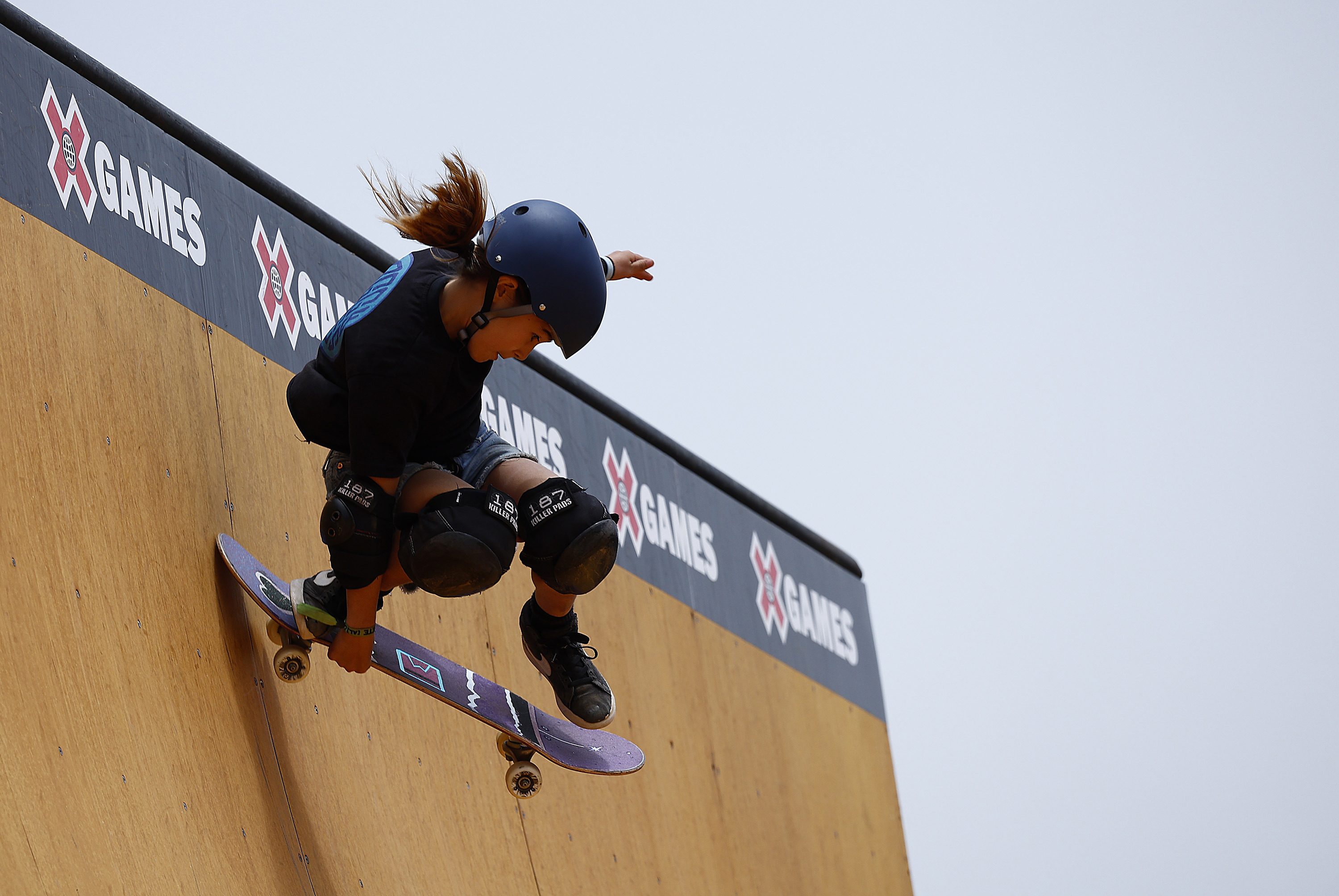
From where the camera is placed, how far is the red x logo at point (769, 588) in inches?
268

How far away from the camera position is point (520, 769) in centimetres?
352

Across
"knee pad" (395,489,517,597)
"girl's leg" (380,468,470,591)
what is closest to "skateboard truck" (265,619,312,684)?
"girl's leg" (380,468,470,591)

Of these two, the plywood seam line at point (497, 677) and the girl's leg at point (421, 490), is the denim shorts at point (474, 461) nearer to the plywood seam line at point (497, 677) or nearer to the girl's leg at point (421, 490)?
the girl's leg at point (421, 490)

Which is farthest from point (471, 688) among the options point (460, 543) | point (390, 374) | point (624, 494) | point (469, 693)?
point (624, 494)

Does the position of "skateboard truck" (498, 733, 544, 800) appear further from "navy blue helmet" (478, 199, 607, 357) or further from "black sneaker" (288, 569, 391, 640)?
"navy blue helmet" (478, 199, 607, 357)

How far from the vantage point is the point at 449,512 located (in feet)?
9.59

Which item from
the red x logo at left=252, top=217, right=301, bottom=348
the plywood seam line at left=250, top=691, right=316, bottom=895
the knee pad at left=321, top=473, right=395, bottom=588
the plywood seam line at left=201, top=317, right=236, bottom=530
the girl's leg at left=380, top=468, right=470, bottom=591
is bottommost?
the plywood seam line at left=250, top=691, right=316, bottom=895

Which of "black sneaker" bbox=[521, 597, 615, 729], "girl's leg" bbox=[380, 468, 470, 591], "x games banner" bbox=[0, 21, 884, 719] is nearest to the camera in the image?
"girl's leg" bbox=[380, 468, 470, 591]

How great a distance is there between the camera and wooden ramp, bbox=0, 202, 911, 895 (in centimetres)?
262

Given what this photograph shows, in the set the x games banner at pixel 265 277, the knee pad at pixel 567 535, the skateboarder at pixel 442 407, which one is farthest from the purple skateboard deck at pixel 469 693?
the x games banner at pixel 265 277

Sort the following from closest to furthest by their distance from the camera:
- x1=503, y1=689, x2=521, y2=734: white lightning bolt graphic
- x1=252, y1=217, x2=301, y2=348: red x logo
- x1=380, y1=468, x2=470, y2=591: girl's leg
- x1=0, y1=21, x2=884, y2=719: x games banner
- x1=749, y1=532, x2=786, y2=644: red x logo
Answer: x1=380, y1=468, x2=470, y2=591: girl's leg < x1=0, y1=21, x2=884, y2=719: x games banner < x1=503, y1=689, x2=521, y2=734: white lightning bolt graphic < x1=252, y1=217, x2=301, y2=348: red x logo < x1=749, y1=532, x2=786, y2=644: red x logo

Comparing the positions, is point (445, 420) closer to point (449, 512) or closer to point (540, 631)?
point (449, 512)

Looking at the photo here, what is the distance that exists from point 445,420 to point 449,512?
317 mm

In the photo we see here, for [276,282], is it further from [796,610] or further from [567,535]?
[796,610]
